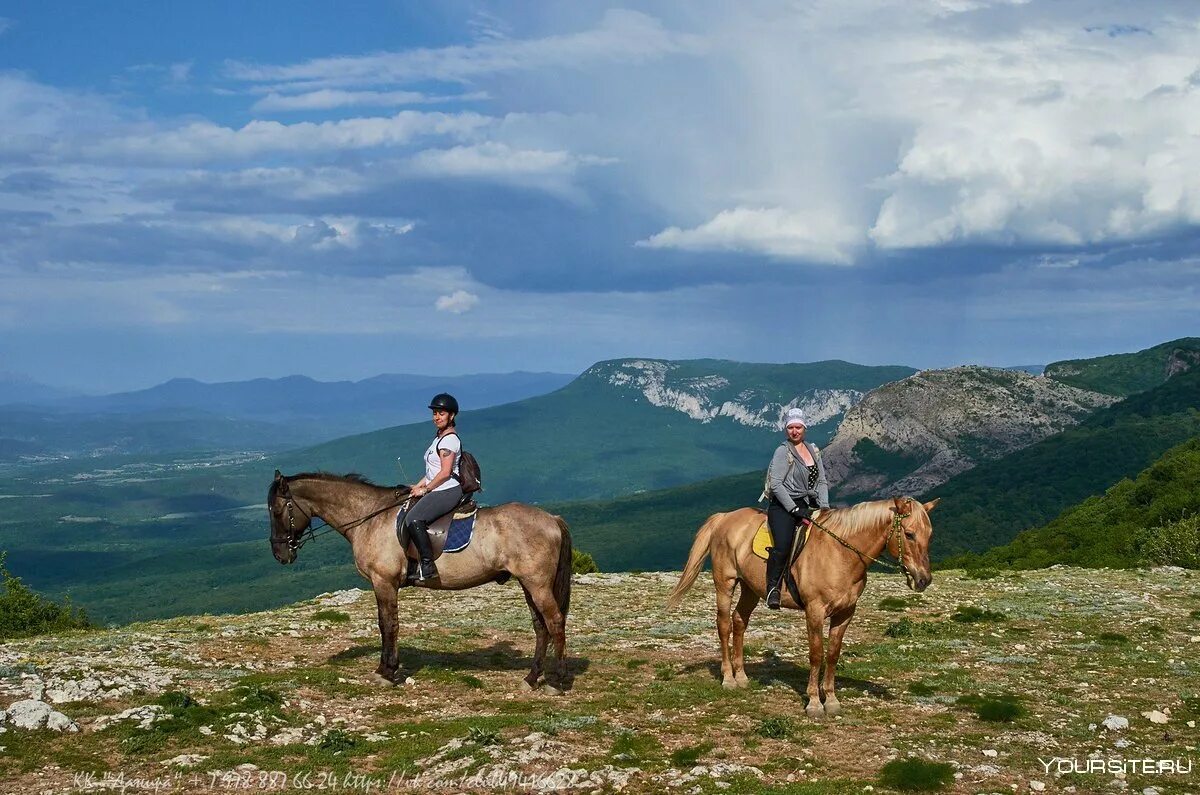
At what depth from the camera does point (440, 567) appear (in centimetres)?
1748

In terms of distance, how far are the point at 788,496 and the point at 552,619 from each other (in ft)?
17.4

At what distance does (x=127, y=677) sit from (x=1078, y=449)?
212067 mm

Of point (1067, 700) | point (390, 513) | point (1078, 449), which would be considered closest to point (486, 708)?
point (390, 513)

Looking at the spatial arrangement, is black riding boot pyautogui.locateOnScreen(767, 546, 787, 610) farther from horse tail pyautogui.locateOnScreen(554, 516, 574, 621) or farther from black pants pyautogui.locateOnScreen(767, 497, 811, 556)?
horse tail pyautogui.locateOnScreen(554, 516, 574, 621)

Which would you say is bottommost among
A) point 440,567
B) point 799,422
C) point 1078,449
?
point 1078,449

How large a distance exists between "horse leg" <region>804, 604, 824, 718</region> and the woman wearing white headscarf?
2.36ft

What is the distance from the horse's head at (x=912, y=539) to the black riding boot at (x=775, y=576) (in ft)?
6.51

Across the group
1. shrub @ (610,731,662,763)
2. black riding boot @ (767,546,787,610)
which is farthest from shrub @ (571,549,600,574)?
shrub @ (610,731,662,763)

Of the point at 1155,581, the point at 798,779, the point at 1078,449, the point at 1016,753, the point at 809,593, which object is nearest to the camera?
the point at 798,779

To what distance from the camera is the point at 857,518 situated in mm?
15797

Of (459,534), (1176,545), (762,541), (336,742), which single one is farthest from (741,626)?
(1176,545)

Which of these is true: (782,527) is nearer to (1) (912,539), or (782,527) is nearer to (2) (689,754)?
(1) (912,539)

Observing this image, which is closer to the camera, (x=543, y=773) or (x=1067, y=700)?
(x=543, y=773)

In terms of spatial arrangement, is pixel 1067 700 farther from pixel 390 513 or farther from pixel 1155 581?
pixel 1155 581
